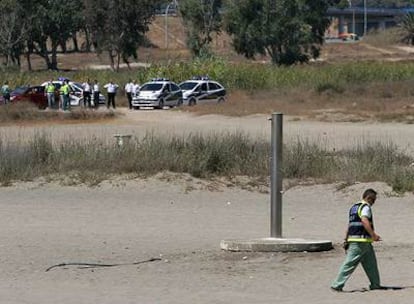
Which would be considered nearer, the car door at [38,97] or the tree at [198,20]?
the car door at [38,97]

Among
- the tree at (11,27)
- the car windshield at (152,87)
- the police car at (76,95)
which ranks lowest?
the police car at (76,95)

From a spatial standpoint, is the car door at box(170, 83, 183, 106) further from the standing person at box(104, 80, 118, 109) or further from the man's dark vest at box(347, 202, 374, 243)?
the man's dark vest at box(347, 202, 374, 243)

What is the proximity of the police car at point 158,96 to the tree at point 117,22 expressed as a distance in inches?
1672

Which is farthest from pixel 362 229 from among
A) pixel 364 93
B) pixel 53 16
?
pixel 53 16

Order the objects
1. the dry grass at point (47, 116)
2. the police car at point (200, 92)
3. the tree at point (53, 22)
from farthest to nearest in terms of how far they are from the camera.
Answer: the tree at point (53, 22) → the police car at point (200, 92) → the dry grass at point (47, 116)

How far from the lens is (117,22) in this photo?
101 metres

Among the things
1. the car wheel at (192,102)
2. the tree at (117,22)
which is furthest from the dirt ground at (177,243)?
the tree at (117,22)

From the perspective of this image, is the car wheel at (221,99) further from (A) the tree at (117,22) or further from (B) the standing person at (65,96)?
(A) the tree at (117,22)

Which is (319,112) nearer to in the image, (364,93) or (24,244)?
(364,93)

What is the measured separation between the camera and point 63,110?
5338cm

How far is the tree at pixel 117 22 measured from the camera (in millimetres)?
99750

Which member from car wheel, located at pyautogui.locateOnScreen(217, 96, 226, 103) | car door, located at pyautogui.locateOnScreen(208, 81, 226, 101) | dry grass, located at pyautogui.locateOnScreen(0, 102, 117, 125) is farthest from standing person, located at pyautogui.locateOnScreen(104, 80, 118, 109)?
car wheel, located at pyautogui.locateOnScreen(217, 96, 226, 103)

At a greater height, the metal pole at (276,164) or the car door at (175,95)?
the metal pole at (276,164)

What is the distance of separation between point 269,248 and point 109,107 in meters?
42.6
